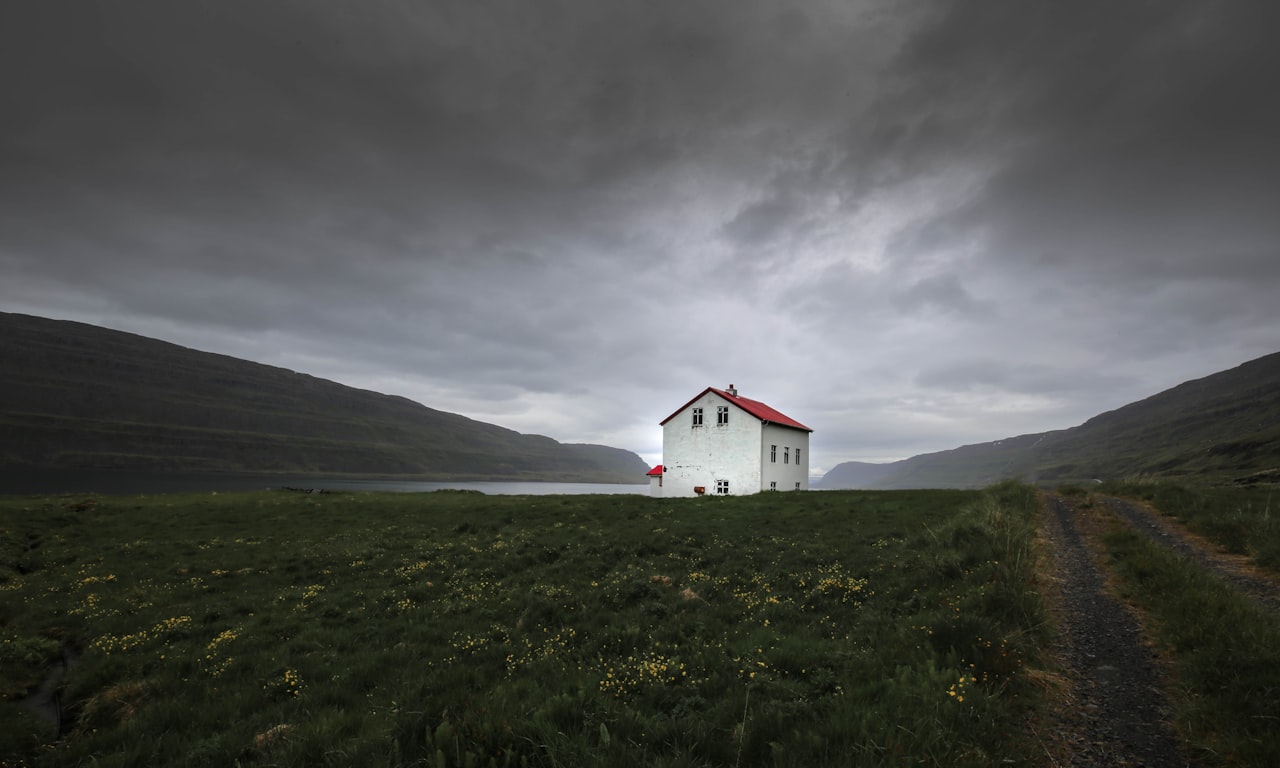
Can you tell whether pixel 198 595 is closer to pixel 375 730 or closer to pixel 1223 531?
pixel 375 730

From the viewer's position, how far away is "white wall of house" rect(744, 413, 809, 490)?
57.5 metres

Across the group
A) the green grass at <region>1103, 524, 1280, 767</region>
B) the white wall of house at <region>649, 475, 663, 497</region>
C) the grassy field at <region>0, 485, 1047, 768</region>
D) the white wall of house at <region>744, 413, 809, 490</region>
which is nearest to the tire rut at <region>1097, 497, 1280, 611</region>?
the green grass at <region>1103, 524, 1280, 767</region>

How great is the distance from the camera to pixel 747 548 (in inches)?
895

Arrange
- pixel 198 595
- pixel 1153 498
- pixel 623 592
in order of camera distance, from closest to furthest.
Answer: pixel 623 592 < pixel 198 595 < pixel 1153 498

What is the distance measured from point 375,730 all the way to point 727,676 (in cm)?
593

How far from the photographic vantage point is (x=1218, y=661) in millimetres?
7242

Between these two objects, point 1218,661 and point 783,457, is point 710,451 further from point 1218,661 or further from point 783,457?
point 1218,661

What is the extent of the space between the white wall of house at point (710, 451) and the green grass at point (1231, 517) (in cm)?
3139

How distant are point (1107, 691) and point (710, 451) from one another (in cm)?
5220

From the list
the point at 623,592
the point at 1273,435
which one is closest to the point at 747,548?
the point at 623,592

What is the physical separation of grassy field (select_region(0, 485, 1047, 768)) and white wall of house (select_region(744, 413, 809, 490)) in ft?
95.8

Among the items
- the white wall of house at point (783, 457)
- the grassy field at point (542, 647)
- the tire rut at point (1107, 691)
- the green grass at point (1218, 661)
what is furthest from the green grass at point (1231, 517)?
the white wall of house at point (783, 457)

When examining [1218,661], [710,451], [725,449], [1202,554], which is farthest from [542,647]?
[710,451]

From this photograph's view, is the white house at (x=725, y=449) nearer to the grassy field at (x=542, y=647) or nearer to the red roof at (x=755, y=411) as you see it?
the red roof at (x=755, y=411)
